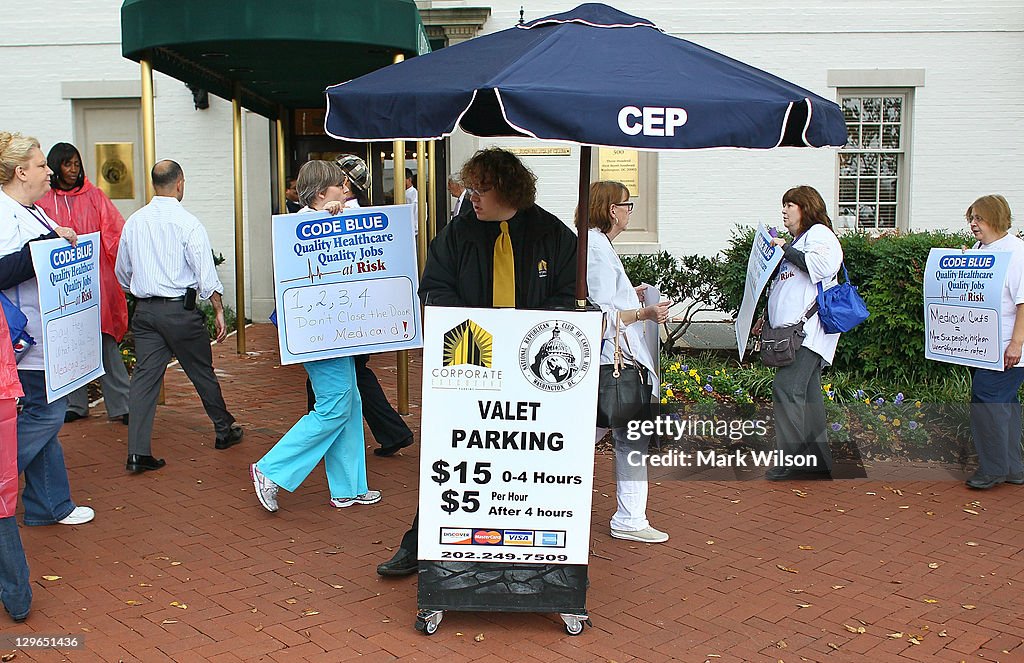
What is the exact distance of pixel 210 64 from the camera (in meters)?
8.97

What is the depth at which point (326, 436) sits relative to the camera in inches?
222

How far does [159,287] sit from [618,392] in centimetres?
320

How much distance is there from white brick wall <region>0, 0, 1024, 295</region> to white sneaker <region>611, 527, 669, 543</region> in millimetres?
8605

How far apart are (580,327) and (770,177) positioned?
1021cm

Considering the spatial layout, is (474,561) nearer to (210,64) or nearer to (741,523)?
A: (741,523)

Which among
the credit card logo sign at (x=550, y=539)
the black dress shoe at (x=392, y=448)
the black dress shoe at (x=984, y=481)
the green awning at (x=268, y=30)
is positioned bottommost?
the black dress shoe at (x=984, y=481)

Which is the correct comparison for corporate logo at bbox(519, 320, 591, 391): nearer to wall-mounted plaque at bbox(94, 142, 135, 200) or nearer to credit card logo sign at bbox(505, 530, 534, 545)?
credit card logo sign at bbox(505, 530, 534, 545)

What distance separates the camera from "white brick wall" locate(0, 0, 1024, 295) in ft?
44.1

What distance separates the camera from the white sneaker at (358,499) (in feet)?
A: 19.4

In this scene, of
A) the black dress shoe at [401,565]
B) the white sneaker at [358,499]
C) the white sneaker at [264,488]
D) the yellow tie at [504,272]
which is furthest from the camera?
the white sneaker at [358,499]

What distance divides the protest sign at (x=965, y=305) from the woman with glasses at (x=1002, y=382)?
2.2 inches

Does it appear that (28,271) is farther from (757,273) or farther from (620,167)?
(620,167)

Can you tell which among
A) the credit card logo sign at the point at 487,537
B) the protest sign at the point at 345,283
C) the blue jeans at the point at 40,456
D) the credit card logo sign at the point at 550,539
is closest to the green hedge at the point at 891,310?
the protest sign at the point at 345,283

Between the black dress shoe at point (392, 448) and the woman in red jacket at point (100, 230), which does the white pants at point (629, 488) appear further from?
the woman in red jacket at point (100, 230)
